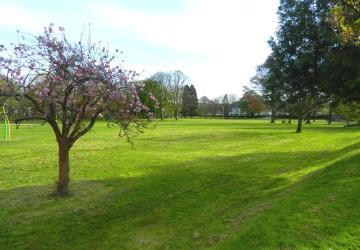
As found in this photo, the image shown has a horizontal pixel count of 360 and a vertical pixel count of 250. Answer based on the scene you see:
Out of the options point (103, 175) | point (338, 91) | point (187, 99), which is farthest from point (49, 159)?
point (187, 99)

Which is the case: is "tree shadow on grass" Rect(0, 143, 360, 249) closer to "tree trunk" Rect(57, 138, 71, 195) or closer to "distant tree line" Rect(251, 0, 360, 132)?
"tree trunk" Rect(57, 138, 71, 195)

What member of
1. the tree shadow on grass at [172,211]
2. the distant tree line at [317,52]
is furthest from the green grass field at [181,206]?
the distant tree line at [317,52]

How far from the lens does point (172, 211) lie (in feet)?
33.8

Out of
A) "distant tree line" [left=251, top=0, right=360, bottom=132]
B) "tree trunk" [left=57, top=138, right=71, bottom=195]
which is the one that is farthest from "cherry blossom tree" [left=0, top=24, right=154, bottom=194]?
"distant tree line" [left=251, top=0, right=360, bottom=132]

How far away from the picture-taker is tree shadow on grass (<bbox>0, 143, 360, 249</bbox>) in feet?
25.8

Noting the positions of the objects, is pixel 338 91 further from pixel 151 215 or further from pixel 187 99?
pixel 187 99

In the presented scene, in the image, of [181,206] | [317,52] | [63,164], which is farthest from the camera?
[317,52]

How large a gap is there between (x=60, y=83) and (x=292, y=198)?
618cm

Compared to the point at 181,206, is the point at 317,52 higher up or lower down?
higher up

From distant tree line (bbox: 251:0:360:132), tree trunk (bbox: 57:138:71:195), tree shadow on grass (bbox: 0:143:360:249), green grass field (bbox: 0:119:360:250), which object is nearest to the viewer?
green grass field (bbox: 0:119:360:250)

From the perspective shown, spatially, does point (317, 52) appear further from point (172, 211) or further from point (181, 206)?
point (172, 211)

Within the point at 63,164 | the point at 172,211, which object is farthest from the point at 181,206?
the point at 63,164

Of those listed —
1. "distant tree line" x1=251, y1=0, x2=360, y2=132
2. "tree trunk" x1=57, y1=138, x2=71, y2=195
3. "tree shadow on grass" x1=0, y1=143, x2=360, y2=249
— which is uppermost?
"distant tree line" x1=251, y1=0, x2=360, y2=132

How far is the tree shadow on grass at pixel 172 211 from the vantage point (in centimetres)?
785
